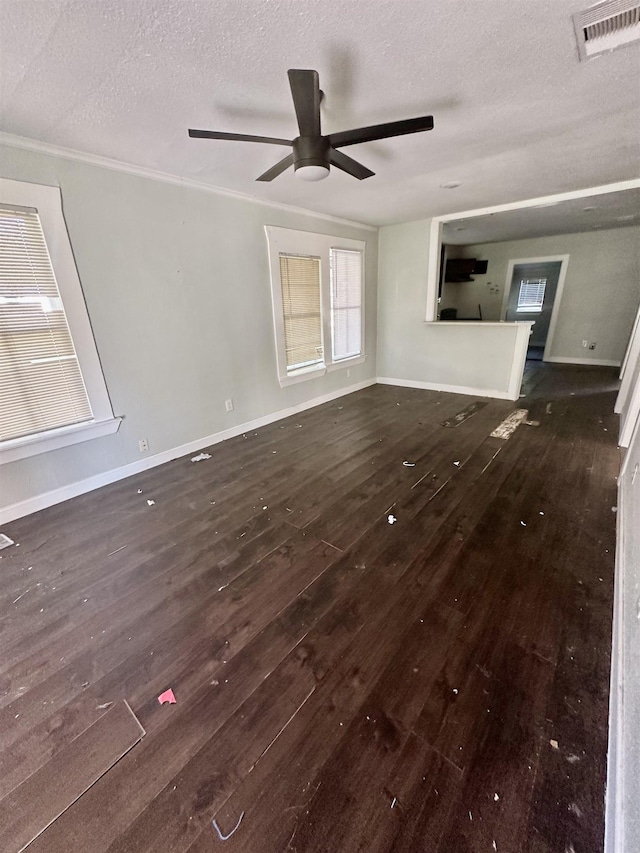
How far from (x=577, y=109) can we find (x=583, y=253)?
217 inches

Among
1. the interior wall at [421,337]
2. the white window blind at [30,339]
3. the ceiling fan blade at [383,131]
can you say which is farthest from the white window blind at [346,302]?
the white window blind at [30,339]

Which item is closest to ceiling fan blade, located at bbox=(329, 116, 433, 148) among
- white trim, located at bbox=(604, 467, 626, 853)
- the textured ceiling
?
the textured ceiling

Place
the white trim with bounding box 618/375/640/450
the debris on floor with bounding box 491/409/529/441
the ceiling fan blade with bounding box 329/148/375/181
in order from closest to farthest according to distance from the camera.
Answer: the ceiling fan blade with bounding box 329/148/375/181, the white trim with bounding box 618/375/640/450, the debris on floor with bounding box 491/409/529/441

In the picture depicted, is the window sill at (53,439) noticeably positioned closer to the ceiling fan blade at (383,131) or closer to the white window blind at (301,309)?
the white window blind at (301,309)

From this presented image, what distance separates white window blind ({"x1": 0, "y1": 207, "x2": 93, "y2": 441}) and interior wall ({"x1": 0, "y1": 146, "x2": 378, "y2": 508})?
21 centimetres

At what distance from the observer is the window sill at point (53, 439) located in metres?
2.29

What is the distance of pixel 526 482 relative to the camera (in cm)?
259

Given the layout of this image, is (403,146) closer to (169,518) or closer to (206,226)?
(206,226)

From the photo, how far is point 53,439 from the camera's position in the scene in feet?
8.07

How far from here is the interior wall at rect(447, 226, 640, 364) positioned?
5.82 meters

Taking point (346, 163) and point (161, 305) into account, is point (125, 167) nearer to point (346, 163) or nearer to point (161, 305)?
point (161, 305)

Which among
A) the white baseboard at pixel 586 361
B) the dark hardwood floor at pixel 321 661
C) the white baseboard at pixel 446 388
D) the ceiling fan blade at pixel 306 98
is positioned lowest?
the dark hardwood floor at pixel 321 661

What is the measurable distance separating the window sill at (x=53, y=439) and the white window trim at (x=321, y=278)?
77.5 inches

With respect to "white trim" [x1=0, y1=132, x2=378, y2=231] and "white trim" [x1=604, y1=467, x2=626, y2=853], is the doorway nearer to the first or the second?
"white trim" [x1=0, y1=132, x2=378, y2=231]
